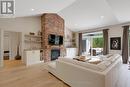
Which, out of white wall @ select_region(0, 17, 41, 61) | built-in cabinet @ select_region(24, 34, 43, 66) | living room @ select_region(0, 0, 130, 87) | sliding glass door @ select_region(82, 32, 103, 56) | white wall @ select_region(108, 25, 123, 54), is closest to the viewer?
living room @ select_region(0, 0, 130, 87)

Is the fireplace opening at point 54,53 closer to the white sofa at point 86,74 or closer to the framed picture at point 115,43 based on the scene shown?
the framed picture at point 115,43

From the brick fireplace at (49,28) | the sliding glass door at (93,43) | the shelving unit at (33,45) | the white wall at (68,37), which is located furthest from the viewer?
the white wall at (68,37)

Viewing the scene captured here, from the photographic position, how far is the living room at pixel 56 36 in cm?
415

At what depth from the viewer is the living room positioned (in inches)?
163

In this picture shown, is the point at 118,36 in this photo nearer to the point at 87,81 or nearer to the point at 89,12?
the point at 89,12

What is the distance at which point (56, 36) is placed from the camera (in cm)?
791

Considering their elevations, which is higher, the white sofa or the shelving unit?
the shelving unit

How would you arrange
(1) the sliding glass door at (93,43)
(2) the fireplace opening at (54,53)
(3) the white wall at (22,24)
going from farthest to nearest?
1. (1) the sliding glass door at (93,43)
2. (2) the fireplace opening at (54,53)
3. (3) the white wall at (22,24)

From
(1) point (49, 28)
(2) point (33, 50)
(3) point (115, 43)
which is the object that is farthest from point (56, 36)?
(3) point (115, 43)

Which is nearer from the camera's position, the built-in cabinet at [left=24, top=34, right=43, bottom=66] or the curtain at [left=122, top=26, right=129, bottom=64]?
the built-in cabinet at [left=24, top=34, right=43, bottom=66]

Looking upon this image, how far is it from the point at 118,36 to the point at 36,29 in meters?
5.42

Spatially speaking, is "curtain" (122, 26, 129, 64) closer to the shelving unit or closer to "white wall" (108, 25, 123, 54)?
"white wall" (108, 25, 123, 54)

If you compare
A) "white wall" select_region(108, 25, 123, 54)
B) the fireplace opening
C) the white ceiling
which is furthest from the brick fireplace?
"white wall" select_region(108, 25, 123, 54)

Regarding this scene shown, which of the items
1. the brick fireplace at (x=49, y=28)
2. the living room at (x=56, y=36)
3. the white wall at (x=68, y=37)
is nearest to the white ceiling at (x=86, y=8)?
the living room at (x=56, y=36)
